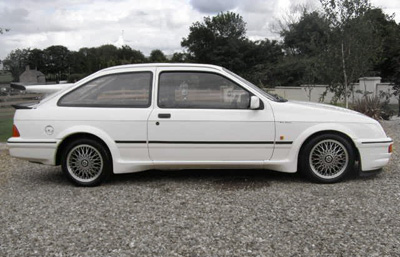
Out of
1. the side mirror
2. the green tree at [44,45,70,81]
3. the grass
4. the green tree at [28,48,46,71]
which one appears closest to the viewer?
the side mirror

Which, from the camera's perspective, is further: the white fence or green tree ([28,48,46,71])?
green tree ([28,48,46,71])

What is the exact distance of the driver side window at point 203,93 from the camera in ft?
16.5

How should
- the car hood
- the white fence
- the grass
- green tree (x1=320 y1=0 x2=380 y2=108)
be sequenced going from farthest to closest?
the white fence < green tree (x1=320 y1=0 x2=380 y2=108) < the grass < the car hood

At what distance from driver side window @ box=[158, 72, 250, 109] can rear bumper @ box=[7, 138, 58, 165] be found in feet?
5.19

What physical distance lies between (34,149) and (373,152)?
4.49 meters

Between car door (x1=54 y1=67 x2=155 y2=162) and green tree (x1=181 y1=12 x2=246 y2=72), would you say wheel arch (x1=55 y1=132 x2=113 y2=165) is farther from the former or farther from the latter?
green tree (x1=181 y1=12 x2=246 y2=72)

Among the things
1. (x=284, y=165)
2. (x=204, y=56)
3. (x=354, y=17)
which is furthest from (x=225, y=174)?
(x=204, y=56)

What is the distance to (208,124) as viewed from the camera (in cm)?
493

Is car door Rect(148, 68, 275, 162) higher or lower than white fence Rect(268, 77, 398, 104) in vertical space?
lower

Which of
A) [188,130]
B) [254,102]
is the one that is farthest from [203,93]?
[254,102]

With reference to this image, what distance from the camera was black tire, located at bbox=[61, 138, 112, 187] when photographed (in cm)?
512

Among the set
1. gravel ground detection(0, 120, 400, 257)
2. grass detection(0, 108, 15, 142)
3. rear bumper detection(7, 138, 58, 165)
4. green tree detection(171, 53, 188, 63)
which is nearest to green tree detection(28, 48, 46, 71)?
green tree detection(171, 53, 188, 63)

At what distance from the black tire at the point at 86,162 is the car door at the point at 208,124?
0.66m

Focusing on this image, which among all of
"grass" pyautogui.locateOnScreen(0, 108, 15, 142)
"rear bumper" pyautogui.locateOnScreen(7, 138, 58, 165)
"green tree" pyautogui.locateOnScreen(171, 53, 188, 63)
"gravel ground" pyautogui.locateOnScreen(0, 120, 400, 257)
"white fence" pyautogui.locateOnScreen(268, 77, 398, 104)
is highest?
"green tree" pyautogui.locateOnScreen(171, 53, 188, 63)
